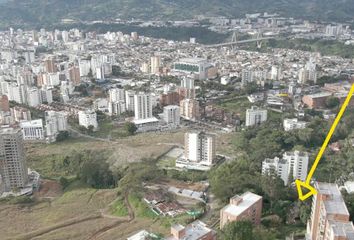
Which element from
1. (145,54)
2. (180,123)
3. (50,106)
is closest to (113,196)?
(180,123)

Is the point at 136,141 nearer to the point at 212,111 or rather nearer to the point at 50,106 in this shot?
the point at 212,111

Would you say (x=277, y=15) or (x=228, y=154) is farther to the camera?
(x=277, y=15)

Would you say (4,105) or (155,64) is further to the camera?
(155,64)

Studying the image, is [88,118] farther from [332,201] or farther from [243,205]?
[332,201]

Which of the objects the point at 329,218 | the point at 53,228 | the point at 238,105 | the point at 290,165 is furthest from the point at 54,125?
the point at 329,218

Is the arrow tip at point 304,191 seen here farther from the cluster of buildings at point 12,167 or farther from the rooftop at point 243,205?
the cluster of buildings at point 12,167

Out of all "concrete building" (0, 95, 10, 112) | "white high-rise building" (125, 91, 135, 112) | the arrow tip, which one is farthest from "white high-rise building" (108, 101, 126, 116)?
the arrow tip

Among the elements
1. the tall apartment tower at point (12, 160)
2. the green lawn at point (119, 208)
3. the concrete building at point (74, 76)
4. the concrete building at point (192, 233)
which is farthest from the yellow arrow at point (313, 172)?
the concrete building at point (74, 76)

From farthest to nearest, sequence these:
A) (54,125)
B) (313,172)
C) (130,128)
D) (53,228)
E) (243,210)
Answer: (130,128) < (54,125) < (313,172) < (53,228) < (243,210)
